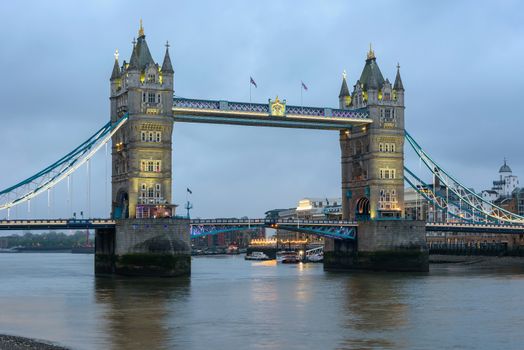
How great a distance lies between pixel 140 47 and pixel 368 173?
94.9 feet

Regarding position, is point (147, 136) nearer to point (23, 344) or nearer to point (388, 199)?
point (388, 199)

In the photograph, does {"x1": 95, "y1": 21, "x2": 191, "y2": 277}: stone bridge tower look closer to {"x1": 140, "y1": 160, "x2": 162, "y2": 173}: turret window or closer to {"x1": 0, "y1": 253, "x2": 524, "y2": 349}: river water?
{"x1": 140, "y1": 160, "x2": 162, "y2": 173}: turret window

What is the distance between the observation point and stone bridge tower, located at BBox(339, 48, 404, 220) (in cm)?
9975

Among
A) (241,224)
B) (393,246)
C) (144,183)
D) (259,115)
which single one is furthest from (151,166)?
(393,246)

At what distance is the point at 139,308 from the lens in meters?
55.8

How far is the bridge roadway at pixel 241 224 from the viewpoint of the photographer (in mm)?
81500

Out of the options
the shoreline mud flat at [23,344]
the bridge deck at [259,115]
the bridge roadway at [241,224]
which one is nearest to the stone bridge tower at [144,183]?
the bridge deck at [259,115]

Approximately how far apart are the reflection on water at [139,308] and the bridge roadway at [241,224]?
551 cm

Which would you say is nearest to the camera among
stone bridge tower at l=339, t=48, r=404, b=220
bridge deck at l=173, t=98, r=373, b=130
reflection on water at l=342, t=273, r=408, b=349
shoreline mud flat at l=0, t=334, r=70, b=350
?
shoreline mud flat at l=0, t=334, r=70, b=350

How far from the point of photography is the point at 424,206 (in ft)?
561

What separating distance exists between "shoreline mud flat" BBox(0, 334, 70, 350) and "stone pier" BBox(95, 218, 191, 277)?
41.0 metres

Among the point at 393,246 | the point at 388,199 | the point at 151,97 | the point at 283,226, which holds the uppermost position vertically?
the point at 151,97

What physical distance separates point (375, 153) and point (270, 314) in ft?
161

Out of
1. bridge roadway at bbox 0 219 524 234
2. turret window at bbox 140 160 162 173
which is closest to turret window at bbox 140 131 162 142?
turret window at bbox 140 160 162 173
